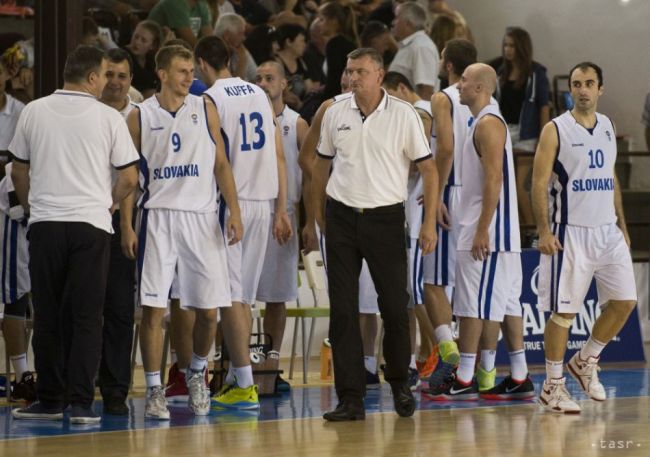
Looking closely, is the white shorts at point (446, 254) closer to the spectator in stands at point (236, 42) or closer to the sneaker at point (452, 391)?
the sneaker at point (452, 391)

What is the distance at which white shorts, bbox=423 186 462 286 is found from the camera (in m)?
9.63

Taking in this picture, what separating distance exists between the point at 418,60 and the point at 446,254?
387 centimetres

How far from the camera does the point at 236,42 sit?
12727mm

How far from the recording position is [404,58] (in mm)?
13227

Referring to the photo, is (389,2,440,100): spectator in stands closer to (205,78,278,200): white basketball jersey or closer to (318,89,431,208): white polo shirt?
(205,78,278,200): white basketball jersey

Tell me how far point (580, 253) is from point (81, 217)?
3.16m

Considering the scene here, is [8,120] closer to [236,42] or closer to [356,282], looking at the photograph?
[236,42]

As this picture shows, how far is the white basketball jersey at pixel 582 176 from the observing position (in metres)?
8.79

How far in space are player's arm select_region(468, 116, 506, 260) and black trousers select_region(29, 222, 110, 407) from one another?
251 cm

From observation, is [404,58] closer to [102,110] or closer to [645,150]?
[645,150]

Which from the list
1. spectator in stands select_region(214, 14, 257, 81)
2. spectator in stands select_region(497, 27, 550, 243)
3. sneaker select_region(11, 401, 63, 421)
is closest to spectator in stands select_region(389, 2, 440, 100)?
spectator in stands select_region(214, 14, 257, 81)

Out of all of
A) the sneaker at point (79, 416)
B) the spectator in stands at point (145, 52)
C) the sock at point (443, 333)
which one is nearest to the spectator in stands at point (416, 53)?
the spectator in stands at point (145, 52)

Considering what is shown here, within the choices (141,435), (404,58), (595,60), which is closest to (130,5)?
(404,58)

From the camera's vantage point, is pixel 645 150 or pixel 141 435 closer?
pixel 141 435
